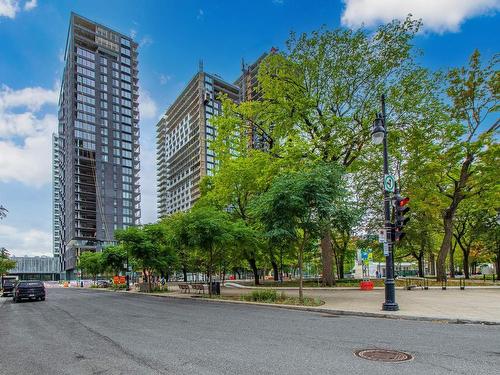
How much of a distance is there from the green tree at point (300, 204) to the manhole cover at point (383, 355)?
11.2 metres

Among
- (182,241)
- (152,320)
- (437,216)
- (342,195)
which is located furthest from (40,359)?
(437,216)

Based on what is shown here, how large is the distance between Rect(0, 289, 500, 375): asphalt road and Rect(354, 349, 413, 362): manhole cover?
23 cm

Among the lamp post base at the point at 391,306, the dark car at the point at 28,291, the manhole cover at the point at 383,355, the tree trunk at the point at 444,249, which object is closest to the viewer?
the manhole cover at the point at 383,355

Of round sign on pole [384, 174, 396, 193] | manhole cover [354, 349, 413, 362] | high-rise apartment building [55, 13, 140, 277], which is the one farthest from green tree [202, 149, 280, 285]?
high-rise apartment building [55, 13, 140, 277]

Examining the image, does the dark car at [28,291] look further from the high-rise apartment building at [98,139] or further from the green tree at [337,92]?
the high-rise apartment building at [98,139]

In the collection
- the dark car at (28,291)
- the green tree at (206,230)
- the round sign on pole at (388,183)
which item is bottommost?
the dark car at (28,291)

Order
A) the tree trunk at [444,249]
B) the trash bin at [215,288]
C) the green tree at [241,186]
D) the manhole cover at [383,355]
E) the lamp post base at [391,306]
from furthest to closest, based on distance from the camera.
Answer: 1. the green tree at [241,186]
2. the tree trunk at [444,249]
3. the trash bin at [215,288]
4. the lamp post base at [391,306]
5. the manhole cover at [383,355]

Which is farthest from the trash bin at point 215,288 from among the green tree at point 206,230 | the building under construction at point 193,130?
the building under construction at point 193,130

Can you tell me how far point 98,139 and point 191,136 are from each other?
5095 cm

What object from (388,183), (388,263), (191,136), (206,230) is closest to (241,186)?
(206,230)

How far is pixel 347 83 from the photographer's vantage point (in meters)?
30.4

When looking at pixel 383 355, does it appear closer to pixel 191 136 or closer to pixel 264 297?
pixel 264 297

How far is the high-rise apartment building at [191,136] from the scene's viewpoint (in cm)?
16550

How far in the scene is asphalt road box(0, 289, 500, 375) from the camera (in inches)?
277
